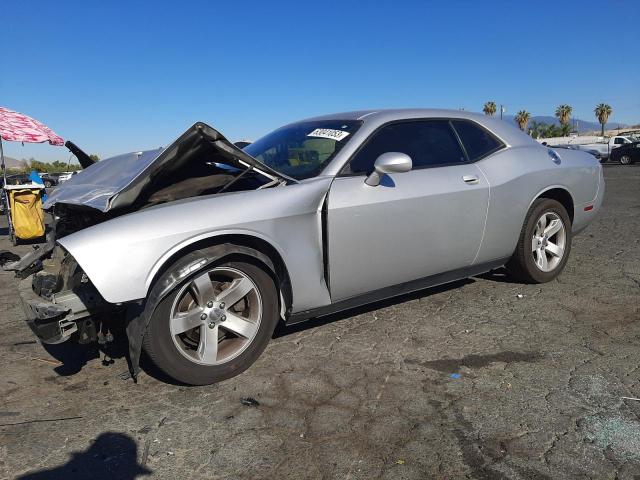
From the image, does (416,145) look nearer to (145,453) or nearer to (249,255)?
(249,255)

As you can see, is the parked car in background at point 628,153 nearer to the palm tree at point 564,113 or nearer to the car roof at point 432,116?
the car roof at point 432,116

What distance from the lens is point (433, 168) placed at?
149 inches

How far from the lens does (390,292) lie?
→ 3.61 meters

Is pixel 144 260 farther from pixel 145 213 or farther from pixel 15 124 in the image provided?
pixel 15 124

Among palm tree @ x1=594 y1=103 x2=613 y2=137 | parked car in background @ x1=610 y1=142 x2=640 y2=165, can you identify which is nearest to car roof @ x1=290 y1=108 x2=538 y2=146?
parked car in background @ x1=610 y1=142 x2=640 y2=165

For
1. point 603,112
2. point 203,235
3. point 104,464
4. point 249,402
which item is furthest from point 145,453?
point 603,112

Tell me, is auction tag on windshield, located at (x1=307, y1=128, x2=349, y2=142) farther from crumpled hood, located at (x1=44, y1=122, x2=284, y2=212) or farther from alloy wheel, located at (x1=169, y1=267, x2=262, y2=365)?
alloy wheel, located at (x1=169, y1=267, x2=262, y2=365)

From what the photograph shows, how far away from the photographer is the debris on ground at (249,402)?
2.71 meters

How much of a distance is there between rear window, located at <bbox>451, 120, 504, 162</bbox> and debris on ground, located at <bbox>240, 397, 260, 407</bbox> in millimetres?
2538

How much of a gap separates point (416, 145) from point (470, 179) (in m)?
0.50

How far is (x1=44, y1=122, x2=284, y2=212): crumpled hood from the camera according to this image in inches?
113

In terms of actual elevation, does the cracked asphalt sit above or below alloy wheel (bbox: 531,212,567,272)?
below

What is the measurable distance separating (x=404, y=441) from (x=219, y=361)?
1165 millimetres

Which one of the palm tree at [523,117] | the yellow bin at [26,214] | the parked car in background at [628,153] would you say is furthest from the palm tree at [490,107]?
the yellow bin at [26,214]
